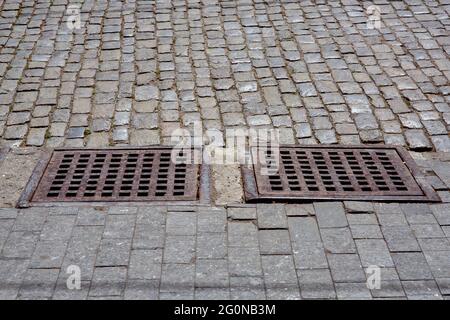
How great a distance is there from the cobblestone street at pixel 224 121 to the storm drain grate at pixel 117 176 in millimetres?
151

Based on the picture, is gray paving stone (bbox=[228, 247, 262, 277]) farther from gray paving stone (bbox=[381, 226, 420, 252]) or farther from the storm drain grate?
gray paving stone (bbox=[381, 226, 420, 252])

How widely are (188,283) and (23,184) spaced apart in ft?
5.79

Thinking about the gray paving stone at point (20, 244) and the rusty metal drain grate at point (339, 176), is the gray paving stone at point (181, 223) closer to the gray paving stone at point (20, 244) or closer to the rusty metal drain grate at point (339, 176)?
the rusty metal drain grate at point (339, 176)

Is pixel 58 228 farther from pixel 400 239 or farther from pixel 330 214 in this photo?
pixel 400 239

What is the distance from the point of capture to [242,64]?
6.29 m

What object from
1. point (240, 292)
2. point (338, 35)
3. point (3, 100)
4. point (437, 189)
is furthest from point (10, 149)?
point (338, 35)

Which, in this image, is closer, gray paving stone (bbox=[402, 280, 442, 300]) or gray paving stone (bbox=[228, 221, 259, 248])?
gray paving stone (bbox=[402, 280, 442, 300])

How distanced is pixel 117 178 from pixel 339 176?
1770 millimetres

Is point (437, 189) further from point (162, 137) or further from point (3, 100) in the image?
point (3, 100)

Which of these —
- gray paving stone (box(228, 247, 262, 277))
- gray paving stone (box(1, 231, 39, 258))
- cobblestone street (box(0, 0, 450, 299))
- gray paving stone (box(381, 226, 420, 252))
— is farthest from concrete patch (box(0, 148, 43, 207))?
gray paving stone (box(381, 226, 420, 252))

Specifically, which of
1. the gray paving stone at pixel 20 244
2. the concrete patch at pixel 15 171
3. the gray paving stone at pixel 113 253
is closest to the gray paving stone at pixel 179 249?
the gray paving stone at pixel 113 253

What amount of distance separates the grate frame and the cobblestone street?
0.11 meters

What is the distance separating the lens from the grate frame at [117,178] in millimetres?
4348

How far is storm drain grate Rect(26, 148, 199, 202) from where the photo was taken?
4.39 metres
